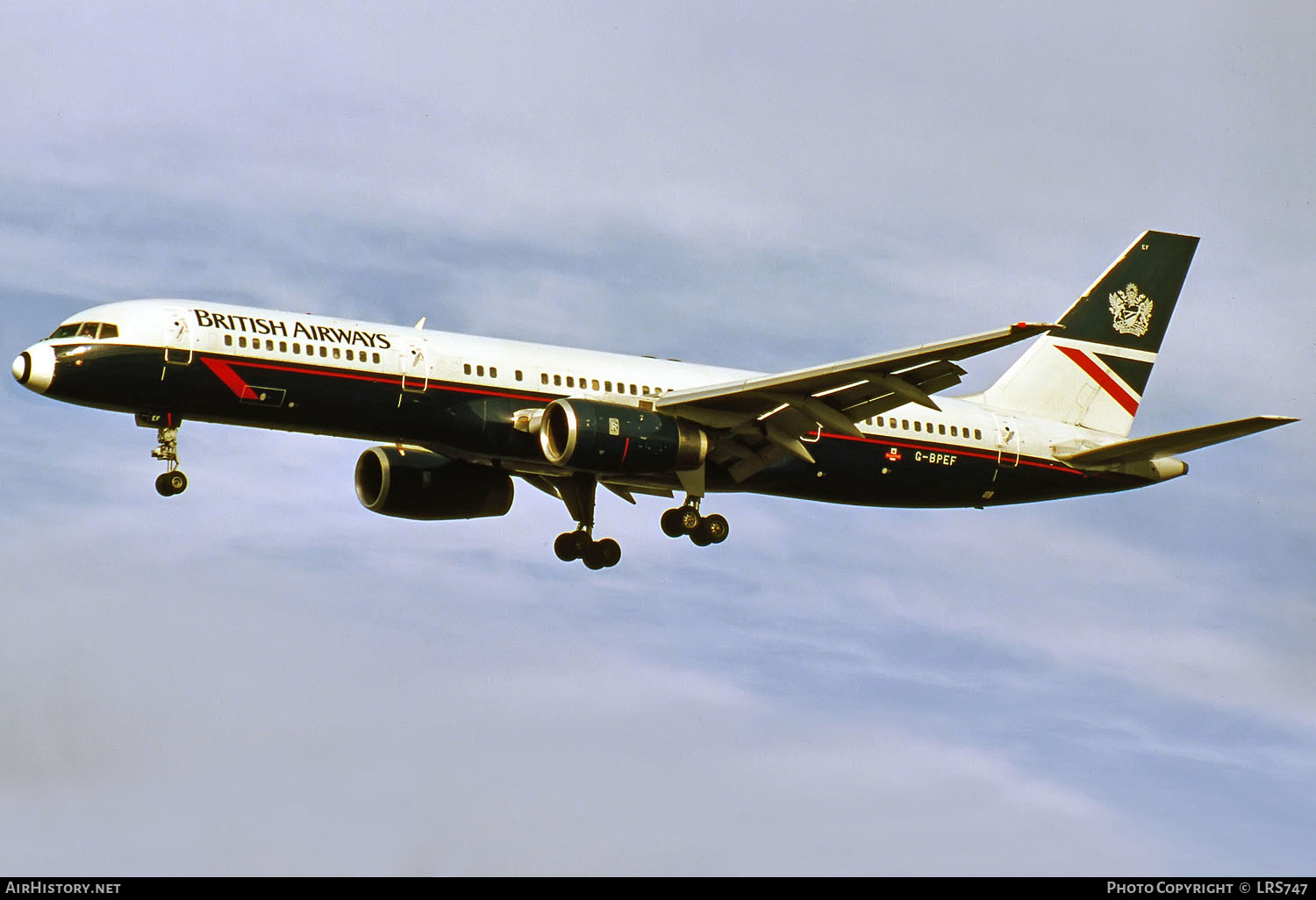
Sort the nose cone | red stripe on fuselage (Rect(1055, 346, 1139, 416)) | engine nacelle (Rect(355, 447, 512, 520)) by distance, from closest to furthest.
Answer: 1. the nose cone
2. engine nacelle (Rect(355, 447, 512, 520))
3. red stripe on fuselage (Rect(1055, 346, 1139, 416))

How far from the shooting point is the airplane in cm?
4366

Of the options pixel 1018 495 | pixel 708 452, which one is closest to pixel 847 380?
pixel 708 452

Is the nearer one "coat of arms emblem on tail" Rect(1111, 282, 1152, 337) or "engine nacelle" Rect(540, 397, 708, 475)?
"engine nacelle" Rect(540, 397, 708, 475)

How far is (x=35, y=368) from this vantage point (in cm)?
4300

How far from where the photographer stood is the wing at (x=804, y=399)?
43.3 meters

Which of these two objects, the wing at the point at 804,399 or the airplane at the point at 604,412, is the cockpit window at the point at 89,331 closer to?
the airplane at the point at 604,412

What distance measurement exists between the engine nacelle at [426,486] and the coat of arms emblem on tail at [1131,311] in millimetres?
19930

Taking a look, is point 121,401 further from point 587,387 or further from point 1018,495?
point 1018,495

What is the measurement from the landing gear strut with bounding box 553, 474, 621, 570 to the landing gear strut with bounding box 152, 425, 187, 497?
11.4m

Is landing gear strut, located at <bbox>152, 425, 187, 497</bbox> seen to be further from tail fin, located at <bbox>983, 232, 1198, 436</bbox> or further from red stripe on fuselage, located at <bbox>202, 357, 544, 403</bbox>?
tail fin, located at <bbox>983, 232, 1198, 436</bbox>

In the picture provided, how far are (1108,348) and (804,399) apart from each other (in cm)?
1497

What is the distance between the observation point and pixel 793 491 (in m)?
50.4

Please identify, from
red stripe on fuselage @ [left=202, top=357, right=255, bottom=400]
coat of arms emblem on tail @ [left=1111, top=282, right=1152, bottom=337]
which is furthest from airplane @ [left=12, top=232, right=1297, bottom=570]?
coat of arms emblem on tail @ [left=1111, top=282, right=1152, bottom=337]
